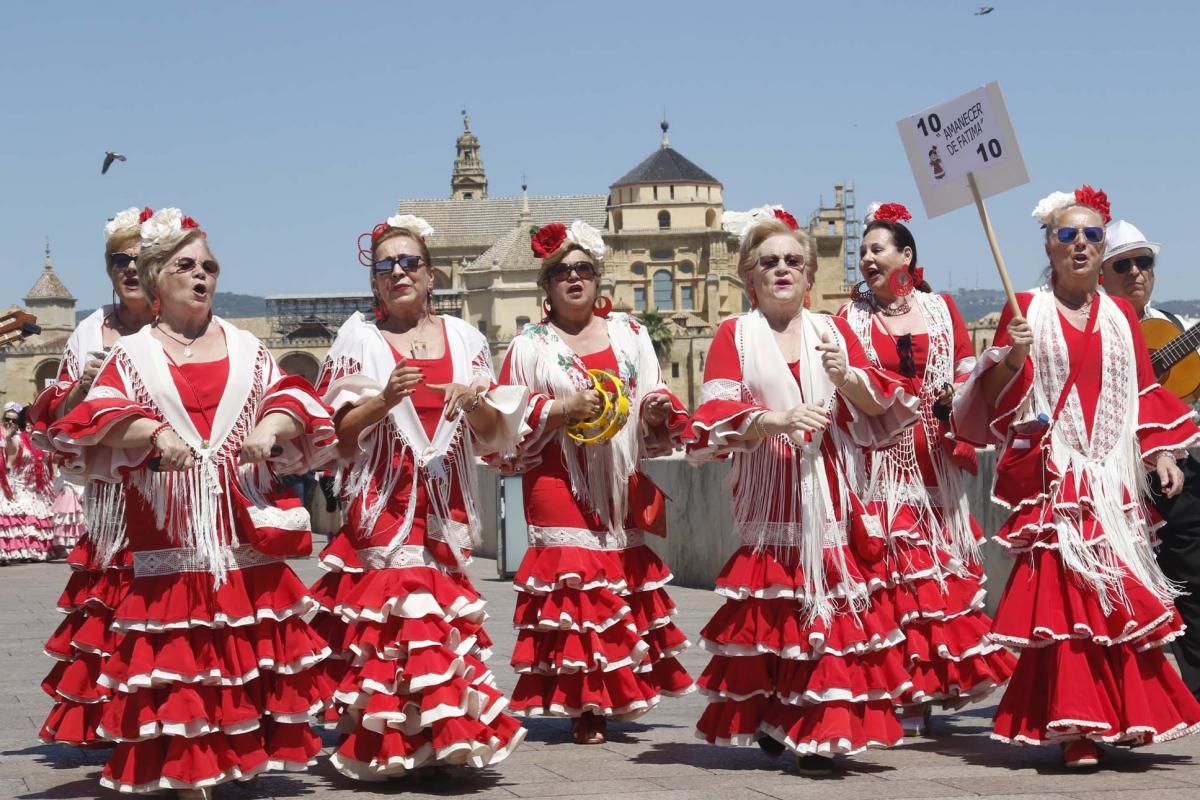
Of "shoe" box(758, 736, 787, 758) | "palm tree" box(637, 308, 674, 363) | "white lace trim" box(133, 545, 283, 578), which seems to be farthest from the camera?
"palm tree" box(637, 308, 674, 363)

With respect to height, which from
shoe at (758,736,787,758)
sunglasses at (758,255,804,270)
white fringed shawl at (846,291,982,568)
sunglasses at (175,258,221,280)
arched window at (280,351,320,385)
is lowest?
shoe at (758,736,787,758)

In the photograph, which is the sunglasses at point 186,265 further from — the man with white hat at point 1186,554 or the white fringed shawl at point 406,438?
the man with white hat at point 1186,554

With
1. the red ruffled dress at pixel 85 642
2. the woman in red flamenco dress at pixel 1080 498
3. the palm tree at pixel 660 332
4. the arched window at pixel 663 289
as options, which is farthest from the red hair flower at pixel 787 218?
the arched window at pixel 663 289

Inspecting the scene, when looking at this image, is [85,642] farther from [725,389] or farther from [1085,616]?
[1085,616]

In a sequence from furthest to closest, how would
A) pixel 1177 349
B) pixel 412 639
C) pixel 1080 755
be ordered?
pixel 1177 349, pixel 412 639, pixel 1080 755

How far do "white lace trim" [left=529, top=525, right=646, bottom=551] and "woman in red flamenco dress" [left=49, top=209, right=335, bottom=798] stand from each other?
75.0 inches

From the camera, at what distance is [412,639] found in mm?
7414

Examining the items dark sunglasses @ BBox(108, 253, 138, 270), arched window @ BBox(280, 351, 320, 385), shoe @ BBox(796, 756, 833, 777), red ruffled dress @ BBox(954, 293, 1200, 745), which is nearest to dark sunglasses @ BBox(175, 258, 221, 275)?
dark sunglasses @ BBox(108, 253, 138, 270)

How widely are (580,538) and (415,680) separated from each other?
5.68 feet

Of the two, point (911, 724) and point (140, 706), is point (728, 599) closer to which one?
point (911, 724)

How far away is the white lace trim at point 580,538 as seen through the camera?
349 inches

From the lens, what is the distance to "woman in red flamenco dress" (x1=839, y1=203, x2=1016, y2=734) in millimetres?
8523

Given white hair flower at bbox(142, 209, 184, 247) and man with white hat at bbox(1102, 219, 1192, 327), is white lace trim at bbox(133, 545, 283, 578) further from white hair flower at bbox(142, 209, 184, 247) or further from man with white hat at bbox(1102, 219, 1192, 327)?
man with white hat at bbox(1102, 219, 1192, 327)

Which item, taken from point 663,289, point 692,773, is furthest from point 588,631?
point 663,289
